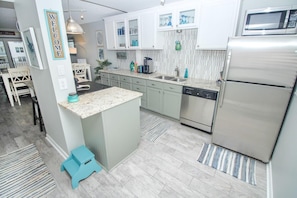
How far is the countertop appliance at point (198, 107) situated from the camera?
8.32 ft

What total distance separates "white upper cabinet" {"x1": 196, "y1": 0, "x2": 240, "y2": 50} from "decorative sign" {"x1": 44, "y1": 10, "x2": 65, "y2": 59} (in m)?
2.23

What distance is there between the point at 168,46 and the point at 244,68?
1.89 metres

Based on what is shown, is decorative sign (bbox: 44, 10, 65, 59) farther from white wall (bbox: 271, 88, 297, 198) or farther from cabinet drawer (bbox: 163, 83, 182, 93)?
white wall (bbox: 271, 88, 297, 198)

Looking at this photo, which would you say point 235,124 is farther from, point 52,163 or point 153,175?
point 52,163

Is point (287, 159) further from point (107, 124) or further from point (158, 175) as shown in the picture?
point (107, 124)

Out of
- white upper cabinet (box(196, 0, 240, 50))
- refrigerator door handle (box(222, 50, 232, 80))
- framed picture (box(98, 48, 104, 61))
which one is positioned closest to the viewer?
refrigerator door handle (box(222, 50, 232, 80))

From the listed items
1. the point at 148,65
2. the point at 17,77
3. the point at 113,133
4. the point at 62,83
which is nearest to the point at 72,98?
the point at 62,83

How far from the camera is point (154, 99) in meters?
3.32

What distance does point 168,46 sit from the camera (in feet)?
11.0

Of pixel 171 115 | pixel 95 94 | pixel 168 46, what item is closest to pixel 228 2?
pixel 168 46

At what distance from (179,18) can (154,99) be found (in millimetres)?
1737

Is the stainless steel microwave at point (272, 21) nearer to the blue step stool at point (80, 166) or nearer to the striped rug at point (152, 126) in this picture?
the striped rug at point (152, 126)

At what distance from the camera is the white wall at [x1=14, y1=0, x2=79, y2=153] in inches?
62.3

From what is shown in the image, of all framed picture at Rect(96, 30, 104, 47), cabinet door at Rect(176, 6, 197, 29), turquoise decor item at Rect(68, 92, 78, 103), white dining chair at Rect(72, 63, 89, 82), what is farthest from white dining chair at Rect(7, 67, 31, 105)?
cabinet door at Rect(176, 6, 197, 29)
